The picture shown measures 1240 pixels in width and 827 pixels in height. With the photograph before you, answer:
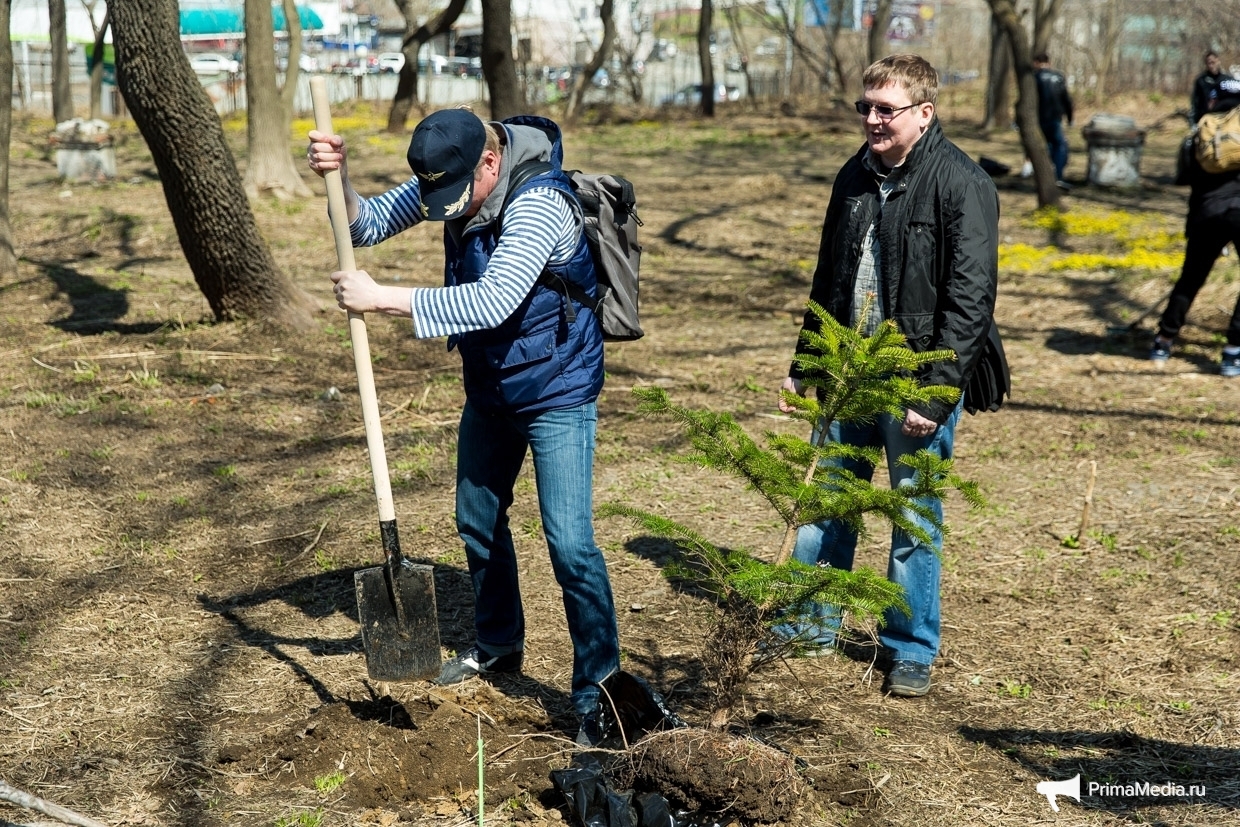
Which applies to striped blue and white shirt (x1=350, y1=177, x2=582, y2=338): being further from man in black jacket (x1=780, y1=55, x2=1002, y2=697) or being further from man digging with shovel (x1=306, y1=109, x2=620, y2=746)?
man in black jacket (x1=780, y1=55, x2=1002, y2=697)

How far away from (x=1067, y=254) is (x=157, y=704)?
32.8 ft

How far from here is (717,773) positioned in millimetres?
3014

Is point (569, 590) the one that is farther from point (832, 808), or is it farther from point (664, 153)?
point (664, 153)

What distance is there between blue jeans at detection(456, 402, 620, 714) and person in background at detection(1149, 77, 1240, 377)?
5804 mm

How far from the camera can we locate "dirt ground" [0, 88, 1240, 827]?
11.0ft

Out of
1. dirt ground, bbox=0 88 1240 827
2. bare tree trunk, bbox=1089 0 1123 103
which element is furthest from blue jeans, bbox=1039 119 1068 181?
bare tree trunk, bbox=1089 0 1123 103

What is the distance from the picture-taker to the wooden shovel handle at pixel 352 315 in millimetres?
3227

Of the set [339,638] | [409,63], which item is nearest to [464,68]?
[409,63]

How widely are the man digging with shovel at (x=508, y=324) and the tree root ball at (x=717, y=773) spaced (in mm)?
270

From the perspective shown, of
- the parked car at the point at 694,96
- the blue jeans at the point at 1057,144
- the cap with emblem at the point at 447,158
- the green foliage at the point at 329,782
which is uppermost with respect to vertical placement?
the parked car at the point at 694,96

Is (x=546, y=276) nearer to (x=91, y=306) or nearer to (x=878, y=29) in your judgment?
(x=91, y=306)

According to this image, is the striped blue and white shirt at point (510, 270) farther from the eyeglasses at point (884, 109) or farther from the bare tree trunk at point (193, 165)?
the bare tree trunk at point (193, 165)

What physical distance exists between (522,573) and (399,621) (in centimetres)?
140

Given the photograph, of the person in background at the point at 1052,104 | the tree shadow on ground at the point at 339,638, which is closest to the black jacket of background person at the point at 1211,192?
the tree shadow on ground at the point at 339,638
